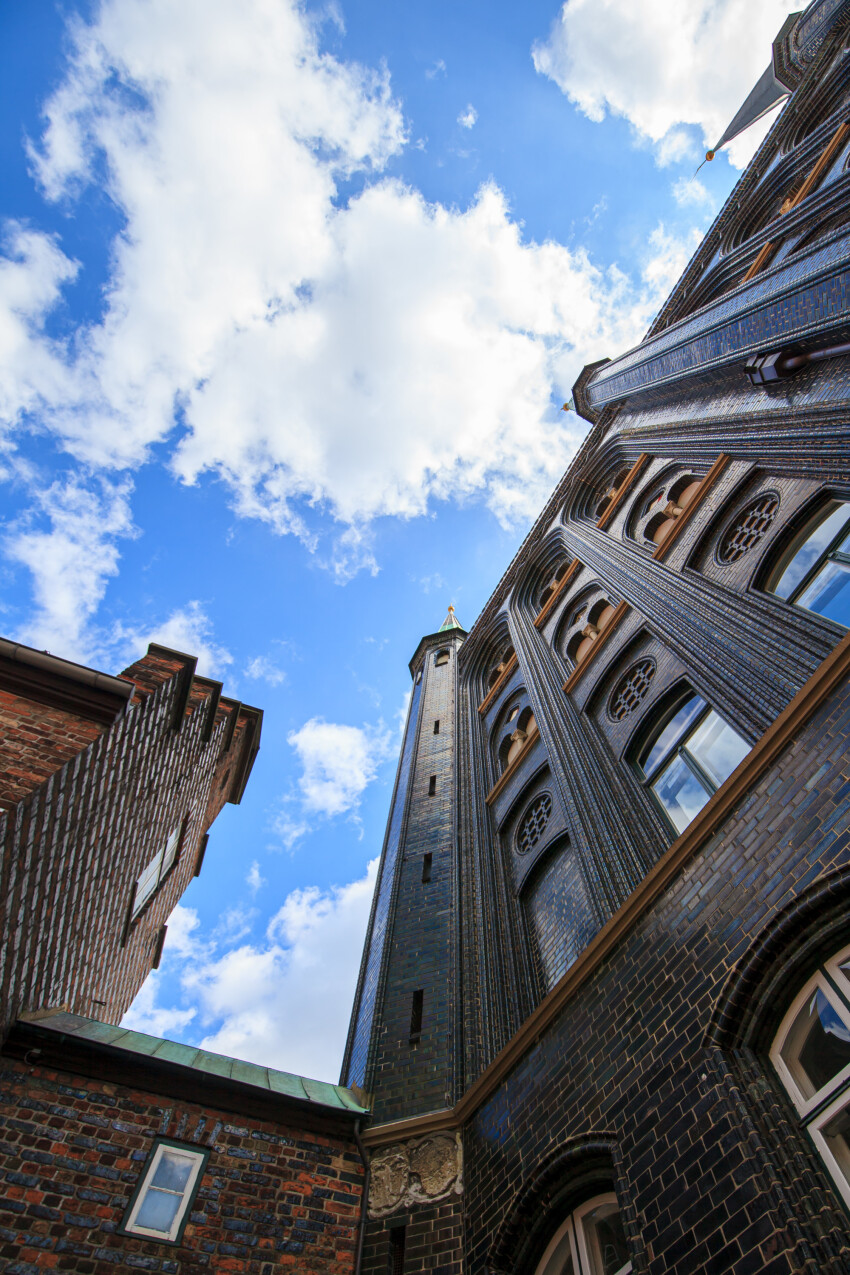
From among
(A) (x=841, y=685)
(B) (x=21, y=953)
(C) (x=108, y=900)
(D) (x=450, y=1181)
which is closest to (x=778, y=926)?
(A) (x=841, y=685)

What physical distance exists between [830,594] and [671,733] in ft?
10.1

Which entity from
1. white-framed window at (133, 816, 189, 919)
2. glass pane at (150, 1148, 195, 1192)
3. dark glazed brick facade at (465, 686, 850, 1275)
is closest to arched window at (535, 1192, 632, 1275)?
dark glazed brick facade at (465, 686, 850, 1275)

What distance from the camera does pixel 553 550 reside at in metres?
25.3

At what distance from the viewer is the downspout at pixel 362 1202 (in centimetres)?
648

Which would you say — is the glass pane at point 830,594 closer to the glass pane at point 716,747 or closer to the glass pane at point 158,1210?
the glass pane at point 716,747

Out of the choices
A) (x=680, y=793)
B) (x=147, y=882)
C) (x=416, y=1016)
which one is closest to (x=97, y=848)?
(x=147, y=882)

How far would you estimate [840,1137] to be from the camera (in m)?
4.05

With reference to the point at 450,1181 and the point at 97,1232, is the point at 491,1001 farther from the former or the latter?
the point at 97,1232

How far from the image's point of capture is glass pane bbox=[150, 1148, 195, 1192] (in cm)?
624

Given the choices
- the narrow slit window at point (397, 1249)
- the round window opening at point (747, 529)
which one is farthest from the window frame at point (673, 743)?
the narrow slit window at point (397, 1249)

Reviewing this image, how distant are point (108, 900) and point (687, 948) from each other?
6.84 m

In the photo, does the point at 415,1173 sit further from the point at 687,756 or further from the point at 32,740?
the point at 687,756

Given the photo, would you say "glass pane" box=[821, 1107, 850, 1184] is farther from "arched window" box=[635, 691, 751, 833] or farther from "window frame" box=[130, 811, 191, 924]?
"window frame" box=[130, 811, 191, 924]

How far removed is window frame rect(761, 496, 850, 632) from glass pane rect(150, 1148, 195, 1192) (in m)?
8.71
